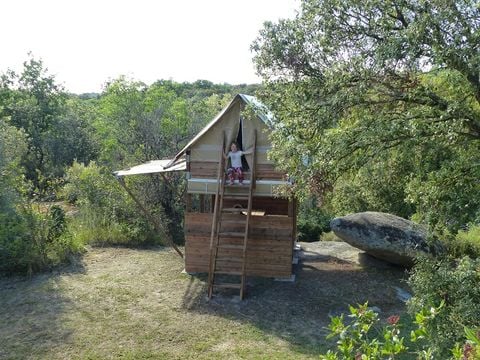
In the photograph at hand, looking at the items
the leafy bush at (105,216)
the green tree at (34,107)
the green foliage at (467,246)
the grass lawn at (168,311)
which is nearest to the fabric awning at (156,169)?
the grass lawn at (168,311)

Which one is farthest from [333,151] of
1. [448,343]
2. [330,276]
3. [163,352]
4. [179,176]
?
[179,176]

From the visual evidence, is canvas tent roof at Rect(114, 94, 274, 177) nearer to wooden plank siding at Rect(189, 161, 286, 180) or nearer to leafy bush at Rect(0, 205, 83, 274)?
wooden plank siding at Rect(189, 161, 286, 180)

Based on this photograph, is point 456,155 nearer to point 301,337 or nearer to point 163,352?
point 301,337

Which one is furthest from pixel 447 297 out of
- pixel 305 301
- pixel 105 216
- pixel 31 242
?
pixel 105 216

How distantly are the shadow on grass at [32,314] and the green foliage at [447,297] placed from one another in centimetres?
561

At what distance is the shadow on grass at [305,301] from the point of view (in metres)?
8.06

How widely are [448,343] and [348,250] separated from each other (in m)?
9.56

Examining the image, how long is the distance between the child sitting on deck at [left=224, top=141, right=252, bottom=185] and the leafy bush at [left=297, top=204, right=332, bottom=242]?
8963 mm

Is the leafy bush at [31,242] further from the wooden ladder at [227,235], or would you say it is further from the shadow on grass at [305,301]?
the wooden ladder at [227,235]

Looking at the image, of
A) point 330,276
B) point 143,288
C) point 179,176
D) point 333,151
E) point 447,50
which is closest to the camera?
point 447,50

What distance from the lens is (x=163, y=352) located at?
7207 millimetres

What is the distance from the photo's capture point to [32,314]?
866 cm

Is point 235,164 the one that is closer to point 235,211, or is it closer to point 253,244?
point 235,211

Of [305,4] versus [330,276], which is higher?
[305,4]
